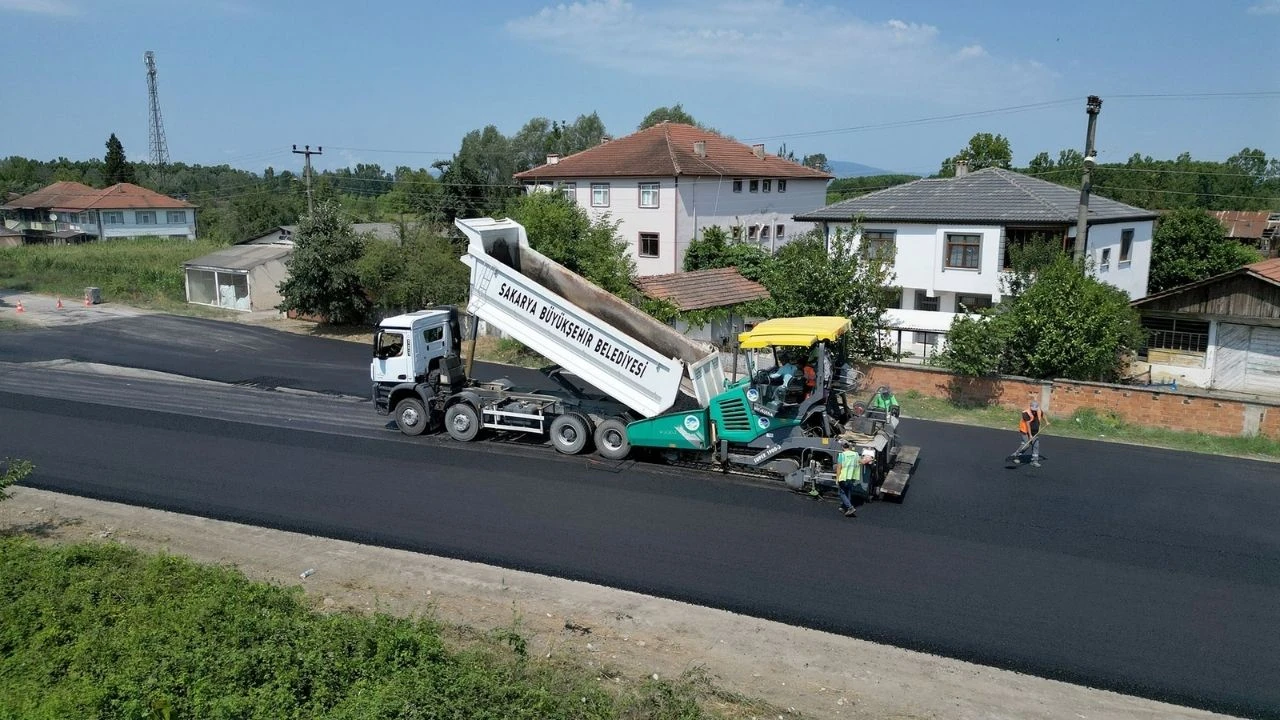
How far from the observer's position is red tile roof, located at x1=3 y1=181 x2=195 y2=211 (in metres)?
65.4

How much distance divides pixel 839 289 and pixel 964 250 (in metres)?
9.92

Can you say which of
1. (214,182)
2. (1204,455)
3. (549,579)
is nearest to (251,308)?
(549,579)

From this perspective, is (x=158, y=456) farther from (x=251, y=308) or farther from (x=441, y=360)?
(x=251, y=308)

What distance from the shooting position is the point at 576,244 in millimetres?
25797

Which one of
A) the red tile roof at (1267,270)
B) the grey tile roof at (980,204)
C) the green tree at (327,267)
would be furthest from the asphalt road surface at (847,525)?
the grey tile roof at (980,204)

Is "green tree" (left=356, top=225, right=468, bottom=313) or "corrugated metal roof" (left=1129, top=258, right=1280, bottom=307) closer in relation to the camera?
"corrugated metal roof" (left=1129, top=258, right=1280, bottom=307)

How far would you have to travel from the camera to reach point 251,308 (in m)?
35.5

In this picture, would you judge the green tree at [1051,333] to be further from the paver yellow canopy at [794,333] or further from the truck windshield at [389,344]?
the truck windshield at [389,344]

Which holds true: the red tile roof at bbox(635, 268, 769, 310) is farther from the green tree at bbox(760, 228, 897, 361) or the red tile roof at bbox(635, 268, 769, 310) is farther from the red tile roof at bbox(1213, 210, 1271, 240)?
the red tile roof at bbox(1213, 210, 1271, 240)

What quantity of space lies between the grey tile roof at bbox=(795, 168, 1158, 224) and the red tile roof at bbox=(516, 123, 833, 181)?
6929 mm

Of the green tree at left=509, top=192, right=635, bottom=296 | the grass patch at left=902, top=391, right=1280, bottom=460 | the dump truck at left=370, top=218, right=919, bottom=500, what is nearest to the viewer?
the dump truck at left=370, top=218, right=919, bottom=500

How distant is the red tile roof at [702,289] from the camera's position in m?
26.7

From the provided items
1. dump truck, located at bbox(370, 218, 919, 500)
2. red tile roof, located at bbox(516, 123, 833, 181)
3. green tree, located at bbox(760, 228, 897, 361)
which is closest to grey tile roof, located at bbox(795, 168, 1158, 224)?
green tree, located at bbox(760, 228, 897, 361)

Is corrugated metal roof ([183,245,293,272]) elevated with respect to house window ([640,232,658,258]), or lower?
lower
